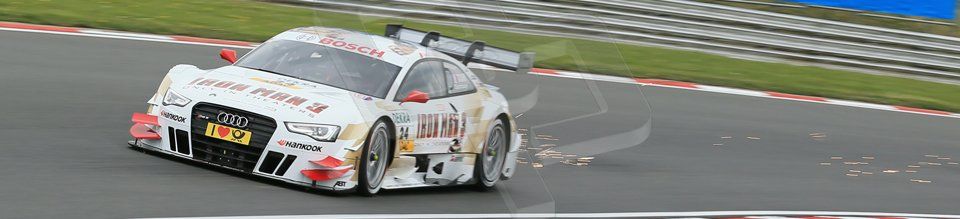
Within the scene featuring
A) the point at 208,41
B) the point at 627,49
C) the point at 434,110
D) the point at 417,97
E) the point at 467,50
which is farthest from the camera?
the point at 627,49

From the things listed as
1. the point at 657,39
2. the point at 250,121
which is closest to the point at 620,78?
the point at 250,121

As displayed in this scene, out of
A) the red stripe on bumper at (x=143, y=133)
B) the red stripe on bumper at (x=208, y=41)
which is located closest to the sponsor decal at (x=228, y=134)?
the red stripe on bumper at (x=143, y=133)

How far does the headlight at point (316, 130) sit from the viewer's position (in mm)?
8422

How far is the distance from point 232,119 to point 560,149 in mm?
3143

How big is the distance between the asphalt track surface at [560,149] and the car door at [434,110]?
1.18 feet

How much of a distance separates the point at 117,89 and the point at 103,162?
157 inches

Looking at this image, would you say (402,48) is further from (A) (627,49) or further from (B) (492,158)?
(A) (627,49)

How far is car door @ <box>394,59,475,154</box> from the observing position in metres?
9.16

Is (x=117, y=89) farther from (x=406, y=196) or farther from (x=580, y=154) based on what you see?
(x=580, y=154)

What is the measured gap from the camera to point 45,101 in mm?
11281

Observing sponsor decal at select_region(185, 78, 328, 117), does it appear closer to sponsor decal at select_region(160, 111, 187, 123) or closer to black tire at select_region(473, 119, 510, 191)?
sponsor decal at select_region(160, 111, 187, 123)

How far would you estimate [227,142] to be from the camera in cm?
855

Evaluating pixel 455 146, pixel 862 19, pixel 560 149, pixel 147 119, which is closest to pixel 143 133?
pixel 147 119

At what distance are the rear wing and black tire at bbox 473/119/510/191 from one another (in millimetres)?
914
